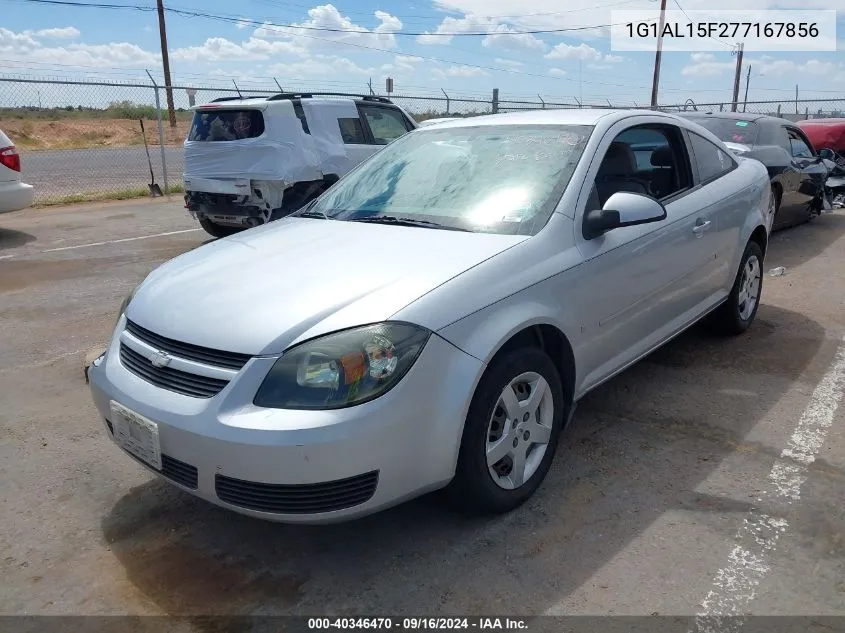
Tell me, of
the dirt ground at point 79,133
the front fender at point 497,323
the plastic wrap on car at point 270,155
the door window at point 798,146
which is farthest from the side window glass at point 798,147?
the dirt ground at point 79,133

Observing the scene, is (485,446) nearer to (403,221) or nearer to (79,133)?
(403,221)

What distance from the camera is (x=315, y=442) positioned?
232cm

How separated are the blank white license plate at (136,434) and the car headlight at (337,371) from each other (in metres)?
0.47

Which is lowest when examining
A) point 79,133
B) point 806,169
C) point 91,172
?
point 79,133

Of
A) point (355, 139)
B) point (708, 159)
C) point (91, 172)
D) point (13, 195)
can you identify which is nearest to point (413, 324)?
point (708, 159)

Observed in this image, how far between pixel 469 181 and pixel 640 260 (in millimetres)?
941

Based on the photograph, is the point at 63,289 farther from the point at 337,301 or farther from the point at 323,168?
the point at 337,301

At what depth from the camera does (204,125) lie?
869cm

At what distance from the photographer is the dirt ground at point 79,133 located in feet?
124

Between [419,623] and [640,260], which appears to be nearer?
[419,623]

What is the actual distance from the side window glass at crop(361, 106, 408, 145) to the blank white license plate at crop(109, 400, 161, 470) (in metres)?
7.07

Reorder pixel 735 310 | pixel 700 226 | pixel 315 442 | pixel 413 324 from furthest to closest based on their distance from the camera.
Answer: pixel 735 310, pixel 700 226, pixel 413 324, pixel 315 442

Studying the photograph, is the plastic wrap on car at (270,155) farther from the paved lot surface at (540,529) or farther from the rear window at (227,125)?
the paved lot surface at (540,529)

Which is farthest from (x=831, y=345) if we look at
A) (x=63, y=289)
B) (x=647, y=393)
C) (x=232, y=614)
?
(x=63, y=289)
